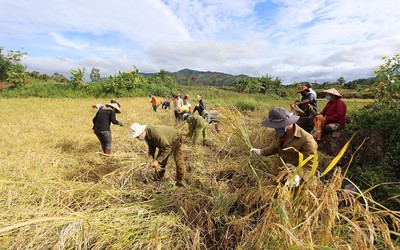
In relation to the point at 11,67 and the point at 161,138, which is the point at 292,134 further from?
the point at 11,67

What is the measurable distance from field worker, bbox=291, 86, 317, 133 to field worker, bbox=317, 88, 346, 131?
0.58 metres

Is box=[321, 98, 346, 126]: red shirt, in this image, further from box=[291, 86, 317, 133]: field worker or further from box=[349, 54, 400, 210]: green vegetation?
box=[291, 86, 317, 133]: field worker

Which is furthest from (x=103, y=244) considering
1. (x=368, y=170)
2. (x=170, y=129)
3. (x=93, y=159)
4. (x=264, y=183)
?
(x=368, y=170)

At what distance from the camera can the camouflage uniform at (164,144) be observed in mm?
3119

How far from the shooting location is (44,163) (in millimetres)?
3666

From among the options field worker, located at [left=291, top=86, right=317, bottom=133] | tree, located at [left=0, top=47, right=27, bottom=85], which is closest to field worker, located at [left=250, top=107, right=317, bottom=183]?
field worker, located at [left=291, top=86, right=317, bottom=133]

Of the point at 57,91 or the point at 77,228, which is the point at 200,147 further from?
the point at 57,91

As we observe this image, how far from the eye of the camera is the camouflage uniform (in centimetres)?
312

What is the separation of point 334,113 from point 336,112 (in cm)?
4

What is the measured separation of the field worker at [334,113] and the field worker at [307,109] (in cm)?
58

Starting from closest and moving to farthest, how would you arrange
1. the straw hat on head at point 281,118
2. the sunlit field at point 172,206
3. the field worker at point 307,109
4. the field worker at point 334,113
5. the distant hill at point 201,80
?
the sunlit field at point 172,206
the straw hat on head at point 281,118
the field worker at point 334,113
the field worker at point 307,109
the distant hill at point 201,80

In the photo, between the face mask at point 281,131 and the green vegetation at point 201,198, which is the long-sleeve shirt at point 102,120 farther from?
the face mask at point 281,131

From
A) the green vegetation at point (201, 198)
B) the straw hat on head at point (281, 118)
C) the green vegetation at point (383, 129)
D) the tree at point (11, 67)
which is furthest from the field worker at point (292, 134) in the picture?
the tree at point (11, 67)

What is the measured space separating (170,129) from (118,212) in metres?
1.36
